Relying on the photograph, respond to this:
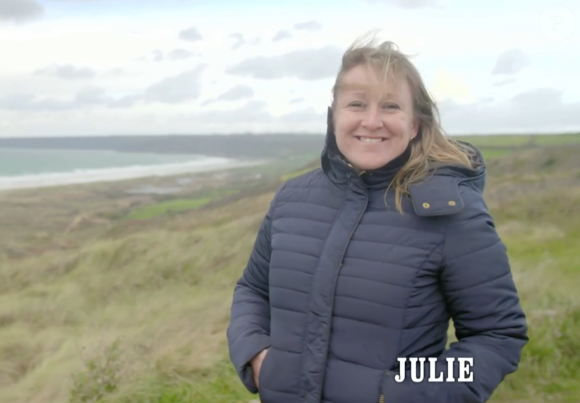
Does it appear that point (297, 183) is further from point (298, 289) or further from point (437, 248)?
point (437, 248)

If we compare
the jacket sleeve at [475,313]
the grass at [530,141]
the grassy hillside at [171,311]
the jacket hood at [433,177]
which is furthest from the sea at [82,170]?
the jacket sleeve at [475,313]

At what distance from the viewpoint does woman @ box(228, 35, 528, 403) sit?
1605 mm

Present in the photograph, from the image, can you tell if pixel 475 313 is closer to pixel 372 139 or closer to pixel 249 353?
pixel 372 139

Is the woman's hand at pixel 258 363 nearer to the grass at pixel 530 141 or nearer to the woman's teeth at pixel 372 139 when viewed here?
the woman's teeth at pixel 372 139

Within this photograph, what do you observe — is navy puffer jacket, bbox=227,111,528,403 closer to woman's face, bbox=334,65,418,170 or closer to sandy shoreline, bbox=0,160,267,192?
woman's face, bbox=334,65,418,170

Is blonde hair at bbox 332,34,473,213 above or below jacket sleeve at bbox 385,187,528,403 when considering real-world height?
above

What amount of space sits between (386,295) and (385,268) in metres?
0.08

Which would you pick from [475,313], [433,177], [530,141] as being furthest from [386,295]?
[530,141]

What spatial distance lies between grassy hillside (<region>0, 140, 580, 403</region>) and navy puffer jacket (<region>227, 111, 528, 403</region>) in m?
2.21

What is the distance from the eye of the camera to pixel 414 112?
181 cm

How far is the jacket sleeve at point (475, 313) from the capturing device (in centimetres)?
159

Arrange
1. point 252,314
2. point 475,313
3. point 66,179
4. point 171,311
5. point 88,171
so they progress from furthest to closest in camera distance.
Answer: point 88,171 → point 66,179 → point 171,311 → point 252,314 → point 475,313

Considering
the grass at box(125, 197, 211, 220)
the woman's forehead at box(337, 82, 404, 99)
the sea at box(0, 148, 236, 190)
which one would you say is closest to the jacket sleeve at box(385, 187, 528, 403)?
the woman's forehead at box(337, 82, 404, 99)

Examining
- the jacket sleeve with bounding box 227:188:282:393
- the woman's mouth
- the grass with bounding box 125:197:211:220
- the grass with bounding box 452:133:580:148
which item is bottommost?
the grass with bounding box 125:197:211:220
